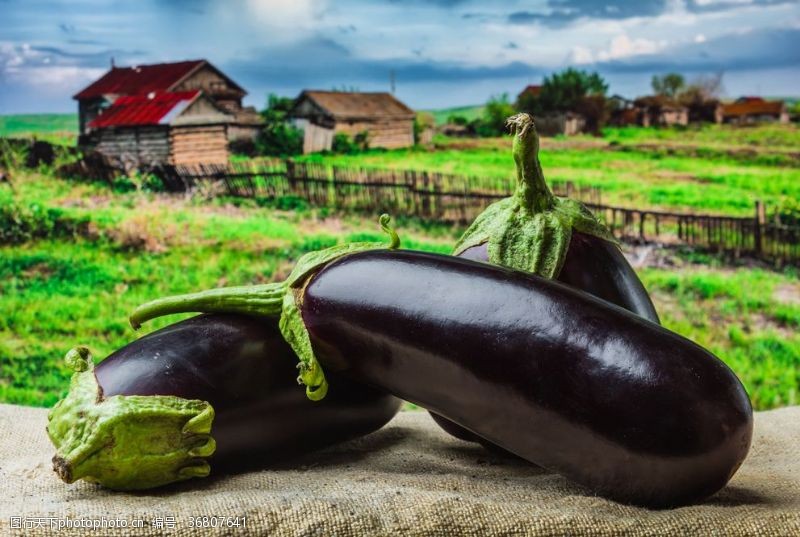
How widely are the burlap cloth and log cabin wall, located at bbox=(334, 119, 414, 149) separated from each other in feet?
8.08

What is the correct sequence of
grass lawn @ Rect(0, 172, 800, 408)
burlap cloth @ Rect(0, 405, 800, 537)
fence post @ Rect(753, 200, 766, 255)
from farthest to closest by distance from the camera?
1. fence post @ Rect(753, 200, 766, 255)
2. grass lawn @ Rect(0, 172, 800, 408)
3. burlap cloth @ Rect(0, 405, 800, 537)

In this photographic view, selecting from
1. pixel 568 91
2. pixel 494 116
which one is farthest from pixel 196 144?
pixel 568 91

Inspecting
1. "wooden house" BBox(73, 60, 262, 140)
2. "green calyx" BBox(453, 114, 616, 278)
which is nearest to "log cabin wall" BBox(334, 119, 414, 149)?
"wooden house" BBox(73, 60, 262, 140)

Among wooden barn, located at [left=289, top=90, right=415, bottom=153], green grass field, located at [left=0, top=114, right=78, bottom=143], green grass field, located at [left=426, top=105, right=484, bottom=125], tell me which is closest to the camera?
green grass field, located at [left=0, top=114, right=78, bottom=143]

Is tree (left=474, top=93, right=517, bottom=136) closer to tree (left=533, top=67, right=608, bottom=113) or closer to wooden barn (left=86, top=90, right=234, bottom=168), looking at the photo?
tree (left=533, top=67, right=608, bottom=113)

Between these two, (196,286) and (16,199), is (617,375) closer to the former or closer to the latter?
(196,286)

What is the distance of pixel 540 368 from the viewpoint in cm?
129

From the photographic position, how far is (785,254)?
3.71 metres

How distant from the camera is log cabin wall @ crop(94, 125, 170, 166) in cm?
373

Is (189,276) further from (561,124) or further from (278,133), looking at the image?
(561,124)

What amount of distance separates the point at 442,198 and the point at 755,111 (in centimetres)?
145

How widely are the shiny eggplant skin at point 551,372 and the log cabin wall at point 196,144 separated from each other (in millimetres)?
2445

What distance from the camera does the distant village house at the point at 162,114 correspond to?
3.73 meters

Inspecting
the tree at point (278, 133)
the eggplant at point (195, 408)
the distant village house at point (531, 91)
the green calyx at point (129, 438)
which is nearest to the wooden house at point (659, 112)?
the distant village house at point (531, 91)
